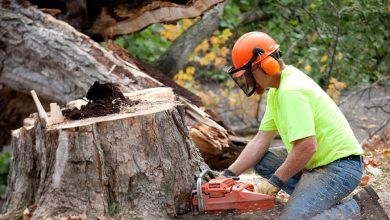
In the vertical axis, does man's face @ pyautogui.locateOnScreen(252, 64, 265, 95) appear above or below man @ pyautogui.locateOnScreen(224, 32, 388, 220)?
above

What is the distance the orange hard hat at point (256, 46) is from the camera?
3963 millimetres

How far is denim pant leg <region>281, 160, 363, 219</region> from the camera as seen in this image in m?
3.94

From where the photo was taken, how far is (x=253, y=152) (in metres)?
4.47

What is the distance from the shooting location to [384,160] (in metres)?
6.13

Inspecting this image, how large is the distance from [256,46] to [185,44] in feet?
13.4

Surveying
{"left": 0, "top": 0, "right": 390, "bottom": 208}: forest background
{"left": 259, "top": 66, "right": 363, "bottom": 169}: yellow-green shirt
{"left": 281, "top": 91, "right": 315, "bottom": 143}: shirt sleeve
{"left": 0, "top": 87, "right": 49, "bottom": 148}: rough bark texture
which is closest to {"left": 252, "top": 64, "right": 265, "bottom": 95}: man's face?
{"left": 259, "top": 66, "right": 363, "bottom": 169}: yellow-green shirt

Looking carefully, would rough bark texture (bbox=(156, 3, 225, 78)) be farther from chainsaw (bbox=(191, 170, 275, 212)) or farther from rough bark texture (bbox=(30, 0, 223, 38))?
chainsaw (bbox=(191, 170, 275, 212))

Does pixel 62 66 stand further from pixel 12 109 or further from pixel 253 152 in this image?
pixel 253 152

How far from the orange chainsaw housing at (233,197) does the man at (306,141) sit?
0.07 m

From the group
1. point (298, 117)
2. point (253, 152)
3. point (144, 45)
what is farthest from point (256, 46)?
point (144, 45)

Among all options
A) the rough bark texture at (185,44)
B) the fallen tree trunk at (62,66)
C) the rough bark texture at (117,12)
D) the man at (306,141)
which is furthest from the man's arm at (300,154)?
the rough bark texture at (185,44)

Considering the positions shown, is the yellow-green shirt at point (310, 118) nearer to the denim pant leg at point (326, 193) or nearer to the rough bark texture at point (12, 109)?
the denim pant leg at point (326, 193)

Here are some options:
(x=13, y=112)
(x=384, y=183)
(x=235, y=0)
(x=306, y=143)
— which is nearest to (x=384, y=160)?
(x=384, y=183)

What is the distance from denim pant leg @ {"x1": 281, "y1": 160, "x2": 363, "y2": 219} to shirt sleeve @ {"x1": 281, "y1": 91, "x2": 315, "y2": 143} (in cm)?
38
